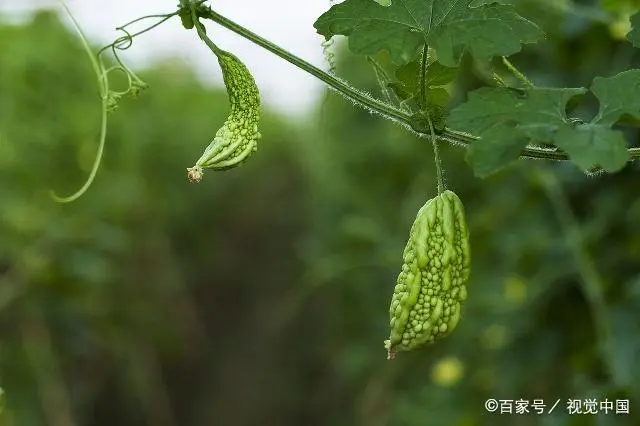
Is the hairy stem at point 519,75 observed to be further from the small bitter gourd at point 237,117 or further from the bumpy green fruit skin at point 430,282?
the small bitter gourd at point 237,117

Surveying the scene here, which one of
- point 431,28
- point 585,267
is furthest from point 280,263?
point 431,28

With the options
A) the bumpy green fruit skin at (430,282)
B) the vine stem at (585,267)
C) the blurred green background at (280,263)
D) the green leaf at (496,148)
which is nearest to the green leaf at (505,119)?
the green leaf at (496,148)

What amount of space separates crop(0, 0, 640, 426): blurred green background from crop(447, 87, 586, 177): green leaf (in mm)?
618

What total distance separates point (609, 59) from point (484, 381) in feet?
3.79

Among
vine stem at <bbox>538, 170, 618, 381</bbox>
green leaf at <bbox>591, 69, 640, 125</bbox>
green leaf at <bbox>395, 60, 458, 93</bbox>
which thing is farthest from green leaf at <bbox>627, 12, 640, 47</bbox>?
vine stem at <bbox>538, 170, 618, 381</bbox>

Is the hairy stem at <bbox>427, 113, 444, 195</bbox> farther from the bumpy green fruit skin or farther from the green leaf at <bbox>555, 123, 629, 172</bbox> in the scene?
the green leaf at <bbox>555, 123, 629, 172</bbox>

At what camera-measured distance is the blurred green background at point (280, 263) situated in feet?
7.54

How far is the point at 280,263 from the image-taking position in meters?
7.07

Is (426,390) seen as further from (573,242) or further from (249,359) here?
(249,359)

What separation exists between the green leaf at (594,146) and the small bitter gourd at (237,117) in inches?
13.0

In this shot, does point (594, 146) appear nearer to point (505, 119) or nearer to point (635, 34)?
point (505, 119)

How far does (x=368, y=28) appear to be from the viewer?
91 cm

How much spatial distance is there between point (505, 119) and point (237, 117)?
0.97 feet

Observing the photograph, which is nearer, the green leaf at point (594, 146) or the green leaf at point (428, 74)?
the green leaf at point (594, 146)
